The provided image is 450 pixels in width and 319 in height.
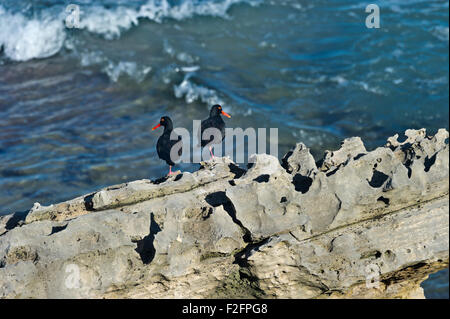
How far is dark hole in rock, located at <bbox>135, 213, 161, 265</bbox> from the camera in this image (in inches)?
189

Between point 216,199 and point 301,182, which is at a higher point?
point 301,182

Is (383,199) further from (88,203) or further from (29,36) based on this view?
(29,36)

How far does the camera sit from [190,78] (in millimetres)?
13766

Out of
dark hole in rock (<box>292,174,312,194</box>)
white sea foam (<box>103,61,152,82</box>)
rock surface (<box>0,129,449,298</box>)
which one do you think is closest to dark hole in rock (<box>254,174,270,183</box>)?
rock surface (<box>0,129,449,298</box>)

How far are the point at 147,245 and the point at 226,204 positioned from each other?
2.64 feet

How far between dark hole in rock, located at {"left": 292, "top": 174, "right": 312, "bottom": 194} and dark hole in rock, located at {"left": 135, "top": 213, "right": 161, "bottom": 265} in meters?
1.37

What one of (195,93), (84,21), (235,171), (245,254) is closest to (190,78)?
(195,93)

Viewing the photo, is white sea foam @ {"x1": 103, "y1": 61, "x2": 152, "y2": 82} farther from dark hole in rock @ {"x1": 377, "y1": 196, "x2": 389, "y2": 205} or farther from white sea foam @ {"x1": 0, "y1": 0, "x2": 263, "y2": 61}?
dark hole in rock @ {"x1": 377, "y1": 196, "x2": 389, "y2": 205}

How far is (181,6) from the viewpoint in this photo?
17.6m

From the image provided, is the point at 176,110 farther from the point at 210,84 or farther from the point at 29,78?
the point at 29,78

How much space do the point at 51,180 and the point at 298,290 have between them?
577 centimetres

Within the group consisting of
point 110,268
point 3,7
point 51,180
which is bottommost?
point 51,180

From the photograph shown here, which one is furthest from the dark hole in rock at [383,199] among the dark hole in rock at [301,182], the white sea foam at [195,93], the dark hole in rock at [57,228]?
the white sea foam at [195,93]

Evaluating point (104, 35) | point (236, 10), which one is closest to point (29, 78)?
point (104, 35)
